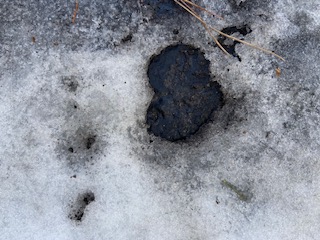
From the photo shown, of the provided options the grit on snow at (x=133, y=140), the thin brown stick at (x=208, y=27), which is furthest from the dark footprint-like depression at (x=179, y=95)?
the thin brown stick at (x=208, y=27)

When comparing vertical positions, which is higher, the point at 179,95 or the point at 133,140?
the point at 179,95

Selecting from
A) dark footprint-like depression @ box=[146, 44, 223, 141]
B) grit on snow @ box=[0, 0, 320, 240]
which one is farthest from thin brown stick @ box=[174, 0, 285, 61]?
dark footprint-like depression @ box=[146, 44, 223, 141]

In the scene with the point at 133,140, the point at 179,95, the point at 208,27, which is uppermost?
the point at 208,27

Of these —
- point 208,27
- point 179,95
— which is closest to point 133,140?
point 179,95

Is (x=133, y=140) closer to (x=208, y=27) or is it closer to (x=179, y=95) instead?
(x=179, y=95)

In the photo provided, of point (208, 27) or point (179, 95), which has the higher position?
point (208, 27)

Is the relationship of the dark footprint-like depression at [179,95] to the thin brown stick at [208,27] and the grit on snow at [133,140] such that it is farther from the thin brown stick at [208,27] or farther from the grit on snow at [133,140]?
the thin brown stick at [208,27]

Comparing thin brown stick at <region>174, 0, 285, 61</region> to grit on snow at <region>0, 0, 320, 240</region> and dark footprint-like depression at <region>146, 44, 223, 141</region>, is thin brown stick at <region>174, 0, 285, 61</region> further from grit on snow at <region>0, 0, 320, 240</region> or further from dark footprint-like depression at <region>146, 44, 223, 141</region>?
dark footprint-like depression at <region>146, 44, 223, 141</region>
